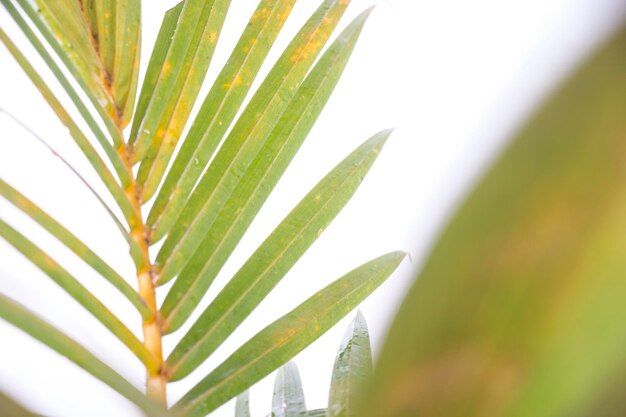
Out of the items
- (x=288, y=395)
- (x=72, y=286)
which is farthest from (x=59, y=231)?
(x=288, y=395)

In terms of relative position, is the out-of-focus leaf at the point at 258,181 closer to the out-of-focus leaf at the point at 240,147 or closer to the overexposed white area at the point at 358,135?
the out-of-focus leaf at the point at 240,147

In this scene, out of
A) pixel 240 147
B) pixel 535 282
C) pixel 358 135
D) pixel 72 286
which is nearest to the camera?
pixel 535 282

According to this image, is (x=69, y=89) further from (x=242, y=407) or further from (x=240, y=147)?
(x=242, y=407)

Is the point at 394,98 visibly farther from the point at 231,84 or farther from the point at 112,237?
the point at 231,84

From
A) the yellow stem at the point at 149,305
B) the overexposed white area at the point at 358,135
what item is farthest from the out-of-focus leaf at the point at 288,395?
the overexposed white area at the point at 358,135

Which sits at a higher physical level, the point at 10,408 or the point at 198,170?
the point at 198,170

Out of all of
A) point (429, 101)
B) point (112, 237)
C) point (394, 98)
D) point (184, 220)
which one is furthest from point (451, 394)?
point (394, 98)
